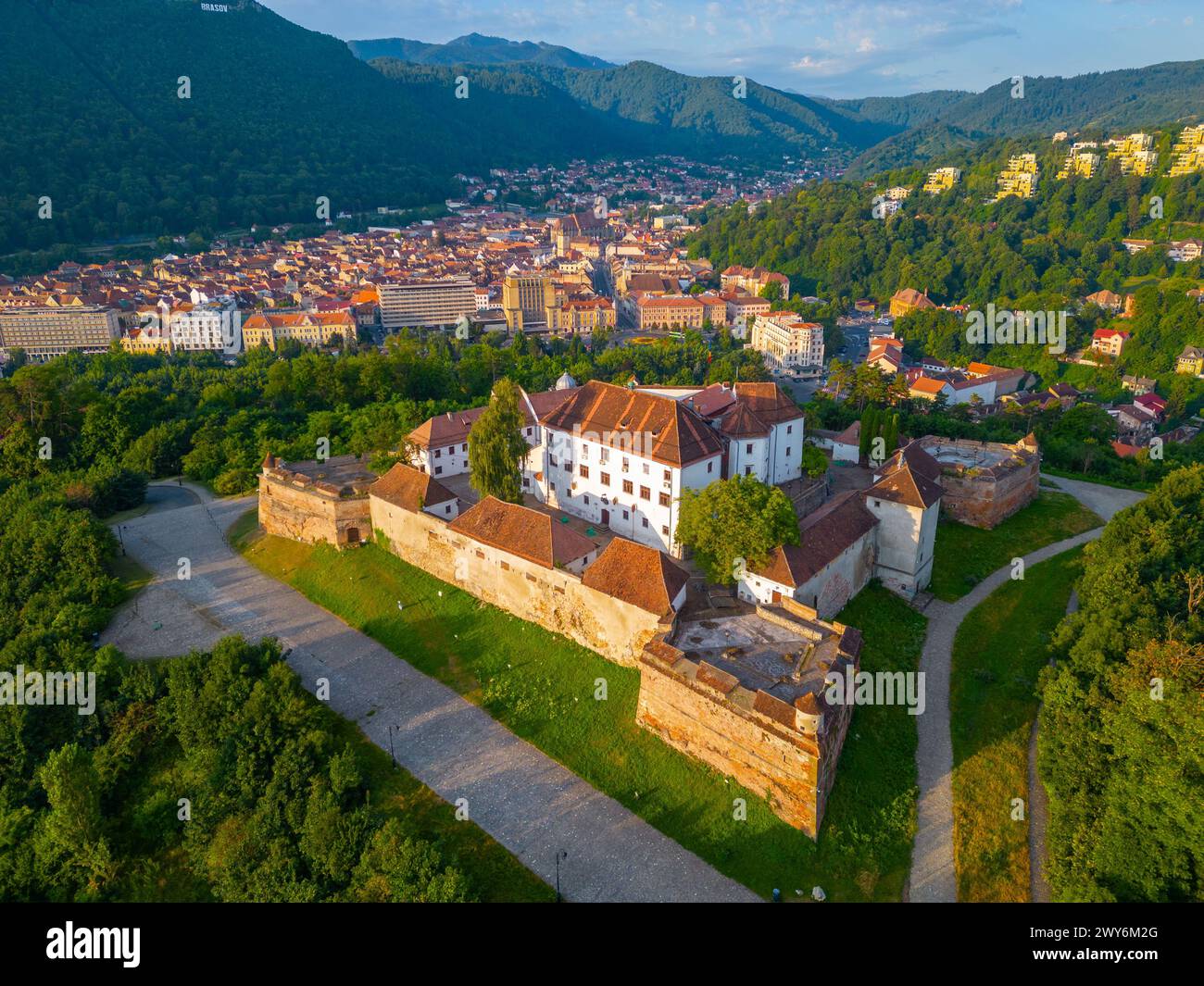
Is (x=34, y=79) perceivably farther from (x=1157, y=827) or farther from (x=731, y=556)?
(x=1157, y=827)

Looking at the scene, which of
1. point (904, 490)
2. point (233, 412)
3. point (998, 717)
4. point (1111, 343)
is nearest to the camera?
point (998, 717)

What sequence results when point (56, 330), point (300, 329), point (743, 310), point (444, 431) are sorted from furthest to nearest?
point (743, 310) → point (56, 330) → point (300, 329) → point (444, 431)

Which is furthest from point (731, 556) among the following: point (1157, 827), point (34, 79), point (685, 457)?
point (34, 79)

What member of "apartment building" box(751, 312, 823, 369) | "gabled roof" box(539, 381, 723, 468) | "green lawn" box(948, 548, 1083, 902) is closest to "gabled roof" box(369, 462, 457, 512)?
"gabled roof" box(539, 381, 723, 468)

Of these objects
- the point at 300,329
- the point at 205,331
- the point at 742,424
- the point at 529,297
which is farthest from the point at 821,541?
the point at 529,297

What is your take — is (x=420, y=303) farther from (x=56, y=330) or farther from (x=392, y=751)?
(x=392, y=751)

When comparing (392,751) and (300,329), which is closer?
(392,751)

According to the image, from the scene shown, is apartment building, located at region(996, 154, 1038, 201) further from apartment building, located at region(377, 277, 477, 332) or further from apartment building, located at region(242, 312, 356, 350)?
apartment building, located at region(242, 312, 356, 350)
